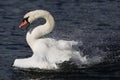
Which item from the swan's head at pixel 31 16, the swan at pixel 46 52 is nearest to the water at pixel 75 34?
the swan at pixel 46 52

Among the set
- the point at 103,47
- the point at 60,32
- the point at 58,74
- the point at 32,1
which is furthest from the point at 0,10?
the point at 58,74

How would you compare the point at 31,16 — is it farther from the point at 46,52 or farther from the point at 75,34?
the point at 75,34

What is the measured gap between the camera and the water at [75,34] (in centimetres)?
1575

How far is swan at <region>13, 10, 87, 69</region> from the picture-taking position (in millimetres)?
15547

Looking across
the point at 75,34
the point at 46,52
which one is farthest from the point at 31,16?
the point at 75,34

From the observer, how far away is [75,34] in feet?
63.2

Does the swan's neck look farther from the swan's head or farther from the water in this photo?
the water

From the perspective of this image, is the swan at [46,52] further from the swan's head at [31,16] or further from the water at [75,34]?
the water at [75,34]

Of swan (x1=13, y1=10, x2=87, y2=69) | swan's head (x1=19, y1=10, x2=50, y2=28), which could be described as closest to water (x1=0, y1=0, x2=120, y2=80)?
swan (x1=13, y1=10, x2=87, y2=69)

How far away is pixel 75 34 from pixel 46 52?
3578mm

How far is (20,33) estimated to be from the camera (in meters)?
19.3

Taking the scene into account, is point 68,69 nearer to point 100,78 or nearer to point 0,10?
point 100,78

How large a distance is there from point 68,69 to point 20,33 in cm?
373

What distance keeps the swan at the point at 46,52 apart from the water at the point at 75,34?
0.31m
